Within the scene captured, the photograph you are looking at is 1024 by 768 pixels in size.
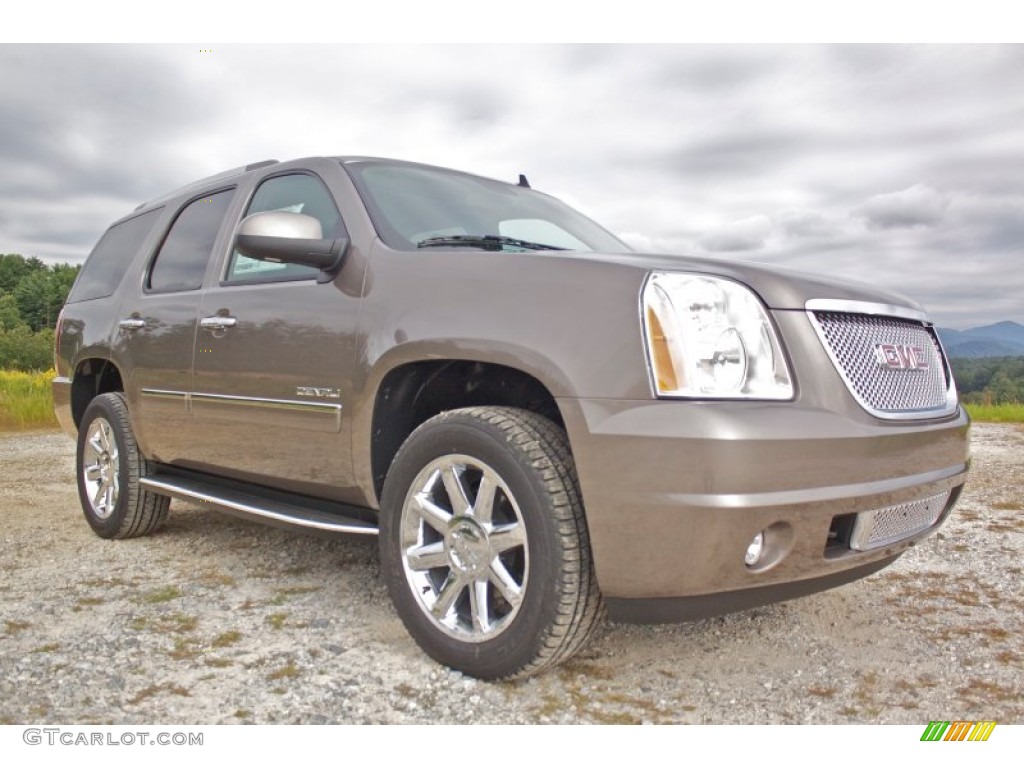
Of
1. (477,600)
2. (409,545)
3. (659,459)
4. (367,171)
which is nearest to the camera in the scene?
(659,459)

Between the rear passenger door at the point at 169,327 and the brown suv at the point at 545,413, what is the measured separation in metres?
0.25

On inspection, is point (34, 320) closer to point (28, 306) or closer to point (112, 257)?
point (28, 306)

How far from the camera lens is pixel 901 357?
8.76ft

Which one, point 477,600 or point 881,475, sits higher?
point 881,475

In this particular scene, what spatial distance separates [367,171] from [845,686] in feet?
8.31

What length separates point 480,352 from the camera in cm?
258

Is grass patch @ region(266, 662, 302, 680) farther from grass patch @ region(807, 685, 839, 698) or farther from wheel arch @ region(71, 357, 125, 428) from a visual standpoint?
wheel arch @ region(71, 357, 125, 428)

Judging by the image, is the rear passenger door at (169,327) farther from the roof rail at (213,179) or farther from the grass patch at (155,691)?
the grass patch at (155,691)

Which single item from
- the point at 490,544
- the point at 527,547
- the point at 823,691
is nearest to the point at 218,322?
the point at 490,544

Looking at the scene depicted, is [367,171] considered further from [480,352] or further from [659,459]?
[659,459]

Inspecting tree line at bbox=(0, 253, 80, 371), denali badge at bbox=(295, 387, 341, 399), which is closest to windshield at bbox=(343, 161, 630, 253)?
denali badge at bbox=(295, 387, 341, 399)

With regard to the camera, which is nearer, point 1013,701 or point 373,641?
point 1013,701

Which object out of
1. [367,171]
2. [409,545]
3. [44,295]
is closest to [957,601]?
[409,545]

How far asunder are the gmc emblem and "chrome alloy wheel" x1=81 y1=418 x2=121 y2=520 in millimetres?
3731
